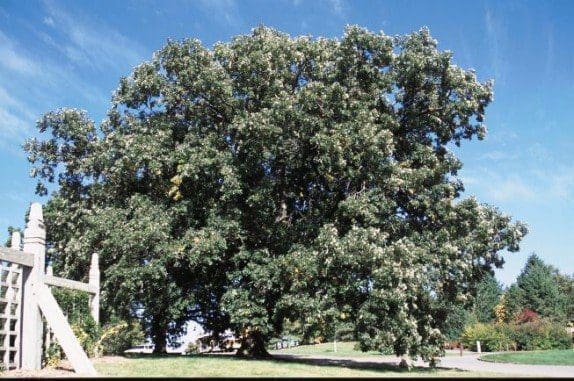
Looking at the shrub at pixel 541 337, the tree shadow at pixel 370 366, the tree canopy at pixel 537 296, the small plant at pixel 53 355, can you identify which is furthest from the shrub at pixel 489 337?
the small plant at pixel 53 355

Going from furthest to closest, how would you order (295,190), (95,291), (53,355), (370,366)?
(295,190)
(370,366)
(95,291)
(53,355)

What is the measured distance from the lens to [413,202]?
2061 cm

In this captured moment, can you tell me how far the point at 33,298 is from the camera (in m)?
13.7

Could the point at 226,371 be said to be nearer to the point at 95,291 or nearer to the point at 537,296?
the point at 95,291

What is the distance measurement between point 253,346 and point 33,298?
1179cm

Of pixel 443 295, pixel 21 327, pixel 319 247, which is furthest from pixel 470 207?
pixel 21 327

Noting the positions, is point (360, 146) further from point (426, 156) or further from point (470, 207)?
point (470, 207)

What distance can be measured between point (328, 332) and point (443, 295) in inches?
184

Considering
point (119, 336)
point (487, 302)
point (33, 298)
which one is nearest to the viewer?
point (33, 298)

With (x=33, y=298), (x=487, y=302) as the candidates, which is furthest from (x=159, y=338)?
(x=487, y=302)

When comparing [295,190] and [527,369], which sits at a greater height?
[295,190]

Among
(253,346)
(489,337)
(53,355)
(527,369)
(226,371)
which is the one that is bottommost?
(489,337)

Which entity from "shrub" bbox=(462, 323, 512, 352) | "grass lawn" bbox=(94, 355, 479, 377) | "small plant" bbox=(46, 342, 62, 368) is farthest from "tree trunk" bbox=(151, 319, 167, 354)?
"shrub" bbox=(462, 323, 512, 352)

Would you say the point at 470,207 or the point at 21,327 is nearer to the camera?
the point at 21,327
